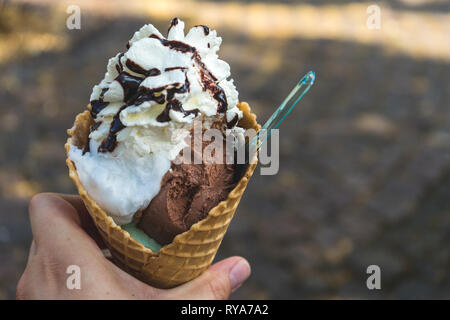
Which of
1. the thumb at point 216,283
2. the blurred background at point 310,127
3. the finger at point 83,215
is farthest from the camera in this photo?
the blurred background at point 310,127

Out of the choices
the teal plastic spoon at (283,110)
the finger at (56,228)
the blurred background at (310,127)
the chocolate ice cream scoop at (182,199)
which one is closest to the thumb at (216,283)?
the chocolate ice cream scoop at (182,199)

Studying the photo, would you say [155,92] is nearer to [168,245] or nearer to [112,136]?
[112,136]

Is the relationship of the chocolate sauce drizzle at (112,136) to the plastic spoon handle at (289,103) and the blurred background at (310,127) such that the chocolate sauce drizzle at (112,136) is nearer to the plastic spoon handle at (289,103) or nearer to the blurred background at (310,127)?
the plastic spoon handle at (289,103)

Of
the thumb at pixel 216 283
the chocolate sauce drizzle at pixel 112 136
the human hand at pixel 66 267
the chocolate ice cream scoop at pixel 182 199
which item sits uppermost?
the chocolate sauce drizzle at pixel 112 136

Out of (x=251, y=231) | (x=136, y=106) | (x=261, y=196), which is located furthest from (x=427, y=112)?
(x=136, y=106)

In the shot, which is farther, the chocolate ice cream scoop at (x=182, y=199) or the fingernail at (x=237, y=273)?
the fingernail at (x=237, y=273)

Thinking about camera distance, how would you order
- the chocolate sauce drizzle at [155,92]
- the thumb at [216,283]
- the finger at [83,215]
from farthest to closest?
the finger at [83,215], the thumb at [216,283], the chocolate sauce drizzle at [155,92]

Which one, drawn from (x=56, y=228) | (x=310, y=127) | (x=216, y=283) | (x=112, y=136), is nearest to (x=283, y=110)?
(x=112, y=136)
